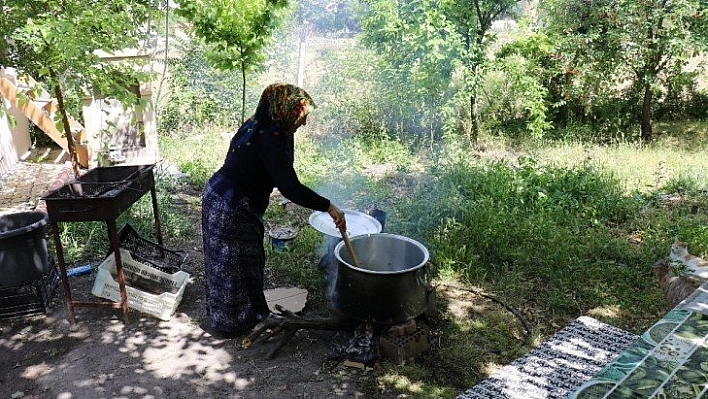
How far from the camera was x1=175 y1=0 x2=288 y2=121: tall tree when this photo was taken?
5.54 metres

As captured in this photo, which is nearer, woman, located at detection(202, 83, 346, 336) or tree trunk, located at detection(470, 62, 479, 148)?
woman, located at detection(202, 83, 346, 336)

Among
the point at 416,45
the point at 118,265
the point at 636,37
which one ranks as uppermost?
the point at 636,37

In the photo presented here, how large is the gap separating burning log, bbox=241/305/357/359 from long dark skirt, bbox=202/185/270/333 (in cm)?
18

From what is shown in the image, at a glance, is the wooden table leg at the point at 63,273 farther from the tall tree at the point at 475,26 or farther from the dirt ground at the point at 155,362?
the tall tree at the point at 475,26

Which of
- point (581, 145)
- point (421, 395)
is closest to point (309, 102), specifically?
point (421, 395)

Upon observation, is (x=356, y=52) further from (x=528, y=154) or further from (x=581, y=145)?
(x=581, y=145)

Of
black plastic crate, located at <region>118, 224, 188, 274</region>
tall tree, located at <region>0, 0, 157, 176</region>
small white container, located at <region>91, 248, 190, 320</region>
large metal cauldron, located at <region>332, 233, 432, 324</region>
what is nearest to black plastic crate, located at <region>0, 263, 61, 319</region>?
small white container, located at <region>91, 248, 190, 320</region>

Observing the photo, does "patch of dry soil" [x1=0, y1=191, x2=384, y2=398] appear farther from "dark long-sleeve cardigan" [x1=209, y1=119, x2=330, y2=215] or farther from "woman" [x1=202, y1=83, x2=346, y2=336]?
"dark long-sleeve cardigan" [x1=209, y1=119, x2=330, y2=215]

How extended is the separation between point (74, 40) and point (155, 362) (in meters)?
2.66

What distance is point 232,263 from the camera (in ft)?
12.2

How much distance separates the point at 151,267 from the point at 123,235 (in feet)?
1.58

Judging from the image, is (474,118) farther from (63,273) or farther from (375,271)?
(63,273)

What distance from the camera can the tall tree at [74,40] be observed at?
4230mm

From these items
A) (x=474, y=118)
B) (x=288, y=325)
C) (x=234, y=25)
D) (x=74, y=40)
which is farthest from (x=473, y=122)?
(x=74, y=40)
